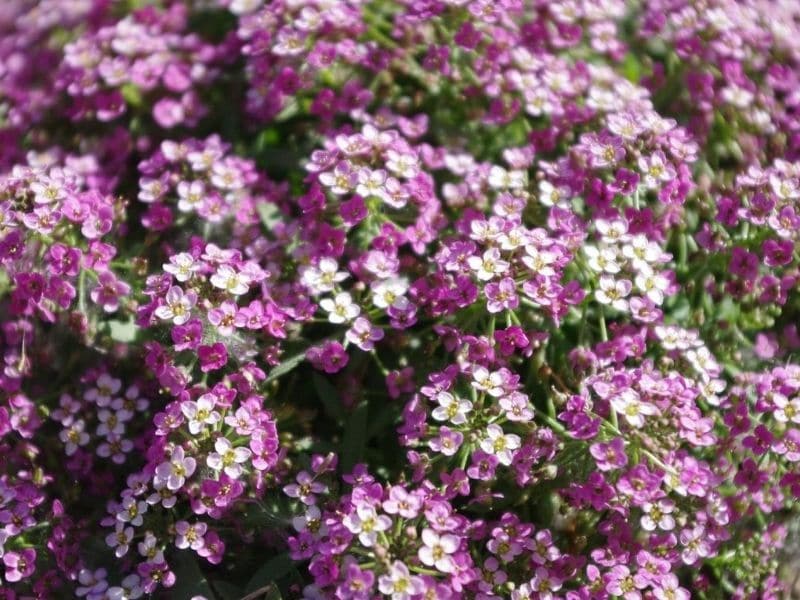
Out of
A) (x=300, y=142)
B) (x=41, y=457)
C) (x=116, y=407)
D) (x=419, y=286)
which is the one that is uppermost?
(x=419, y=286)

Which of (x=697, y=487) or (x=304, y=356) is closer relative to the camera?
(x=697, y=487)

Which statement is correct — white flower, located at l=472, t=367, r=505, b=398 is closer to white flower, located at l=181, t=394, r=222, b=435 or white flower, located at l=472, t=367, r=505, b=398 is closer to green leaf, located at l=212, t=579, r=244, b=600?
white flower, located at l=181, t=394, r=222, b=435

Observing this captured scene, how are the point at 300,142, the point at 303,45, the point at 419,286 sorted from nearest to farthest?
the point at 419,286 < the point at 303,45 < the point at 300,142

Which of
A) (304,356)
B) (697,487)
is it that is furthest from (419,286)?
(697,487)

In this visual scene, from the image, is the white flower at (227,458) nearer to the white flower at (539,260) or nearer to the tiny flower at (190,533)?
the tiny flower at (190,533)

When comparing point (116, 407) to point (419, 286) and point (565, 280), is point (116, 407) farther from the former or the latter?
point (565, 280)

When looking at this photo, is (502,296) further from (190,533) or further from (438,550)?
(190,533)

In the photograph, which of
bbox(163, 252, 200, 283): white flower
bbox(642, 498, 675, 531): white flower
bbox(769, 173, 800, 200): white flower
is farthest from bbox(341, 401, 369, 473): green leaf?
bbox(769, 173, 800, 200): white flower
